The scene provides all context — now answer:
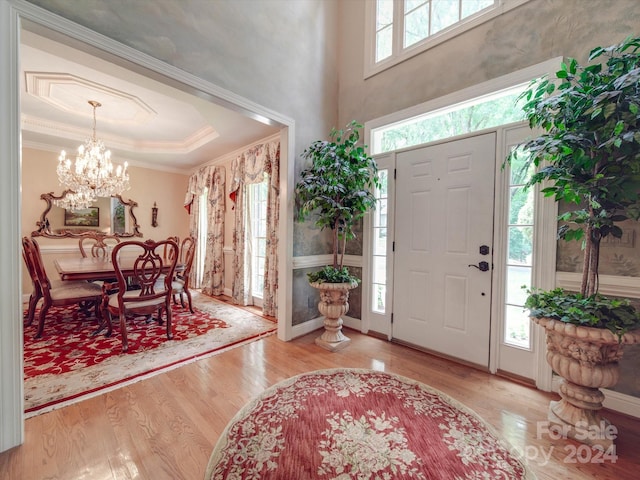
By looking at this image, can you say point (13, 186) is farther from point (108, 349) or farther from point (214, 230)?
point (214, 230)

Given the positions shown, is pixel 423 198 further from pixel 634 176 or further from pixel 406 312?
pixel 634 176

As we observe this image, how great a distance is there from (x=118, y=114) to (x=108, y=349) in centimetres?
330

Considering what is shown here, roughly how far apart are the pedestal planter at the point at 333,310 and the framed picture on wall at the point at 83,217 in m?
4.78

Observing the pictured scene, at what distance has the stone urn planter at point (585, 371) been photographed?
4.83 feet

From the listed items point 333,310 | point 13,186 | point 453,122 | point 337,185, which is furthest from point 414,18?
point 13,186

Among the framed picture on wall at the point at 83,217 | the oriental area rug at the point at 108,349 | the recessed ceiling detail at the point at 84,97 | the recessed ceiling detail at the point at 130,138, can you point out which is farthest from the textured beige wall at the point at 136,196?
the oriental area rug at the point at 108,349

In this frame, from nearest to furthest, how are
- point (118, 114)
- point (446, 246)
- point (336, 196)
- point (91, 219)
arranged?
1. point (446, 246)
2. point (336, 196)
3. point (118, 114)
4. point (91, 219)

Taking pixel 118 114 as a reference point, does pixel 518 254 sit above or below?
below

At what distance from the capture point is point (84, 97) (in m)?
3.37

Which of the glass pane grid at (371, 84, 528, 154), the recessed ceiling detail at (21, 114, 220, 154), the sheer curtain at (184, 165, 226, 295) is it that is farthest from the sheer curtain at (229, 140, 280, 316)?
the glass pane grid at (371, 84, 528, 154)

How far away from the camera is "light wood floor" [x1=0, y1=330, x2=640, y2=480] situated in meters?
1.36

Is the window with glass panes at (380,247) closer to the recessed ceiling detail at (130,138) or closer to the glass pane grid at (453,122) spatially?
the glass pane grid at (453,122)

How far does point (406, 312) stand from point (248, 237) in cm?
288

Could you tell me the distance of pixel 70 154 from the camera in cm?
479
